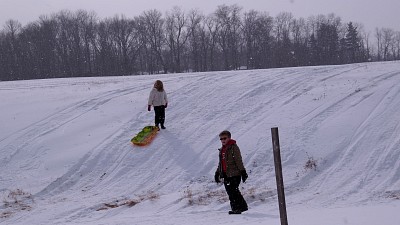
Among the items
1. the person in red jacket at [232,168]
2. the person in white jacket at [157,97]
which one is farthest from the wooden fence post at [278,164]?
the person in white jacket at [157,97]

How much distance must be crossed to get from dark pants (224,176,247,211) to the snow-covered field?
0.78 ft

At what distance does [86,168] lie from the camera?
11.6m

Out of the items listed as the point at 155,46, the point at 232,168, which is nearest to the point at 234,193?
the point at 232,168

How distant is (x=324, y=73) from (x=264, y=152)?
31.0ft

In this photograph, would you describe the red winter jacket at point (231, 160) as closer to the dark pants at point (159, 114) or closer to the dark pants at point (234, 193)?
the dark pants at point (234, 193)

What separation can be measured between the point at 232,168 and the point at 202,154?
4.14 metres

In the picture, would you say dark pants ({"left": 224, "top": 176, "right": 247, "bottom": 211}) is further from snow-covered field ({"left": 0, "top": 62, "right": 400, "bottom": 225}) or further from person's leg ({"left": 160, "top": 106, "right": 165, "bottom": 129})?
person's leg ({"left": 160, "top": 106, "right": 165, "bottom": 129})

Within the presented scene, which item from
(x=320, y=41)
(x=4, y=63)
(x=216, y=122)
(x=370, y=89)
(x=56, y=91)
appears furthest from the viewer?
(x=320, y=41)

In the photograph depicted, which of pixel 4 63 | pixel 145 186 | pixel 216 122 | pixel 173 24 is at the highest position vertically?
pixel 173 24

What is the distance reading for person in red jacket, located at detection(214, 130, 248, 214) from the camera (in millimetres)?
7789

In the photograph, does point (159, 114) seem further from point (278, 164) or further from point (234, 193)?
point (278, 164)

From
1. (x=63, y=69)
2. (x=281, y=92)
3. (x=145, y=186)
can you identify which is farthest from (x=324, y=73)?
(x=63, y=69)

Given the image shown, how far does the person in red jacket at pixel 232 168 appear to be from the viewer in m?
7.79

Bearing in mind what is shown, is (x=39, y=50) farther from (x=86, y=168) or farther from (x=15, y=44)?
(x=86, y=168)
